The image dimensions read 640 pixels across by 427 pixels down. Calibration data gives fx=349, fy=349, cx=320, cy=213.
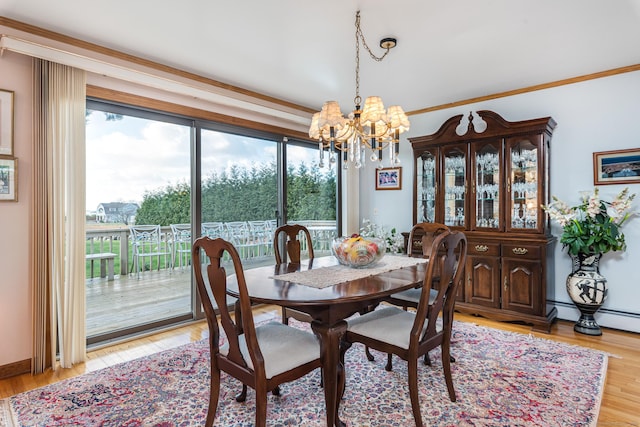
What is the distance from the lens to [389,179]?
16.5 ft

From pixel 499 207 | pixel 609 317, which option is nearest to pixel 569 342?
pixel 609 317

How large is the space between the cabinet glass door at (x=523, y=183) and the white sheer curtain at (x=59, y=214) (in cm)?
393

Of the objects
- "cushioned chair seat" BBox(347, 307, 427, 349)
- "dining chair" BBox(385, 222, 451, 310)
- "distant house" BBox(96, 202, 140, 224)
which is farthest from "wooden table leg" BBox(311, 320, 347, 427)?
"distant house" BBox(96, 202, 140, 224)

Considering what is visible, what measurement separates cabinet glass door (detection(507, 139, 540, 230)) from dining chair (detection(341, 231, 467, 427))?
1.96 meters

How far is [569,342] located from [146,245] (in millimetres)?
4005

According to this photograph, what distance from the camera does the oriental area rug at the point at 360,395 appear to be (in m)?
1.92

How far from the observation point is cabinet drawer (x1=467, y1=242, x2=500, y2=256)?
361 cm

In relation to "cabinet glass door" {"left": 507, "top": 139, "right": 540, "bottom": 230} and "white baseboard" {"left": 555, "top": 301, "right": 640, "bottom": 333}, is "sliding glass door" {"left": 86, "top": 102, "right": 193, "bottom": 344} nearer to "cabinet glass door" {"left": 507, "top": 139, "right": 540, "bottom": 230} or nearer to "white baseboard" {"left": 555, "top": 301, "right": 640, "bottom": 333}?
"cabinet glass door" {"left": 507, "top": 139, "right": 540, "bottom": 230}

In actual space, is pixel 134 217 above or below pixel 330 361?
above

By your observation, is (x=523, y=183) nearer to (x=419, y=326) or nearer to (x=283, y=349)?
(x=419, y=326)

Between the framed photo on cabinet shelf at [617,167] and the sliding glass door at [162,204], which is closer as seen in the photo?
the sliding glass door at [162,204]

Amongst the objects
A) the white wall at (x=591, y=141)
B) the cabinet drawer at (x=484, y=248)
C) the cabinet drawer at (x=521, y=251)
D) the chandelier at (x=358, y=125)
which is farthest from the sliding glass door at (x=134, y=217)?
the white wall at (x=591, y=141)

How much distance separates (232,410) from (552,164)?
3791 millimetres

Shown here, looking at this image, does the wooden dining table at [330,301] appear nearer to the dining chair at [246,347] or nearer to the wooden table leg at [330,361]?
the wooden table leg at [330,361]
